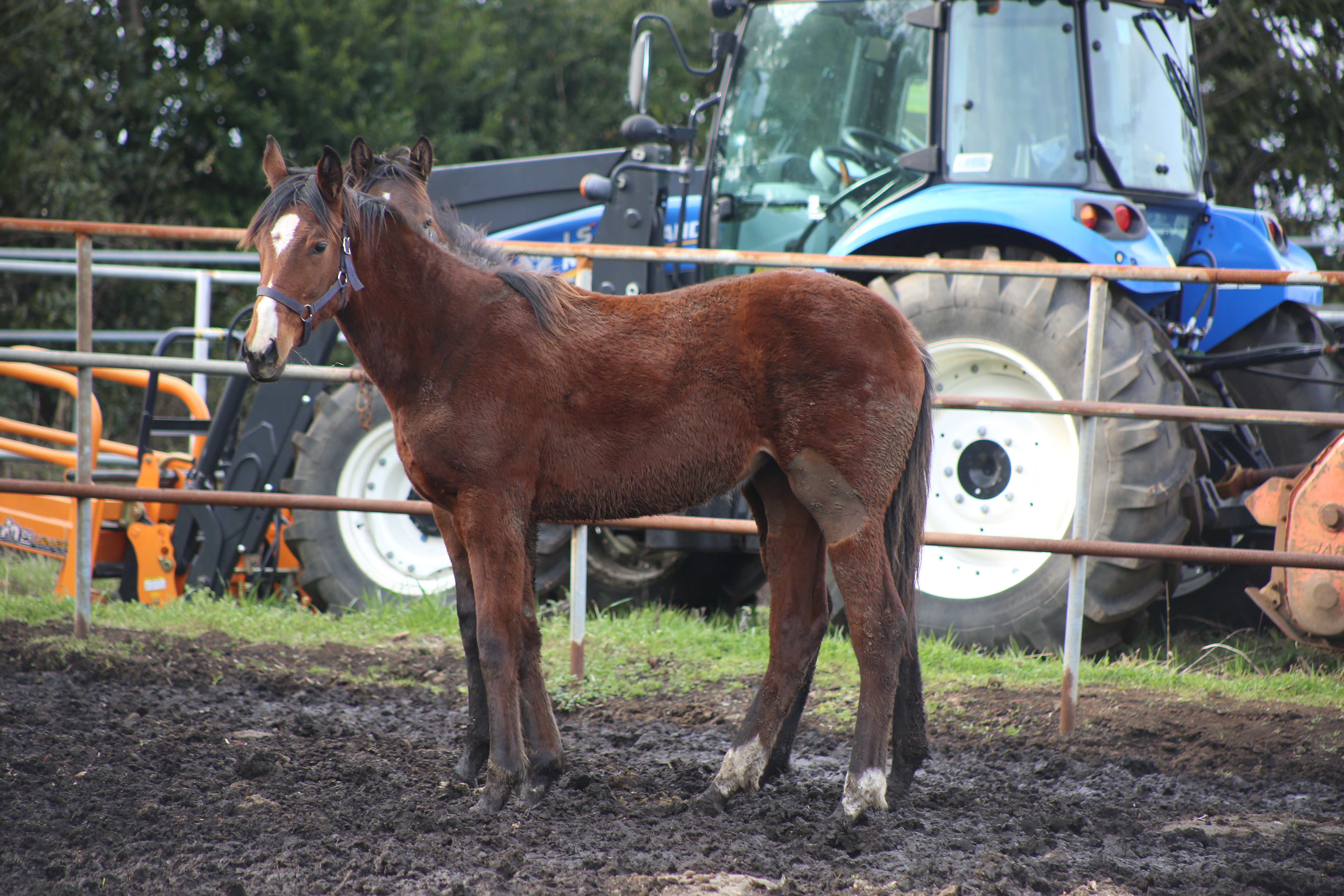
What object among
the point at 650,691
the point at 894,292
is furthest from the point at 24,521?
the point at 894,292

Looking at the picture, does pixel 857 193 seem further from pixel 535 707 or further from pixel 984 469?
pixel 535 707

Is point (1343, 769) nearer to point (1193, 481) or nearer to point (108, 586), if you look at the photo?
point (1193, 481)

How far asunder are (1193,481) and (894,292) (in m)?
1.53

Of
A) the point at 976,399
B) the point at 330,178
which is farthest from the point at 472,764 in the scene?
the point at 976,399

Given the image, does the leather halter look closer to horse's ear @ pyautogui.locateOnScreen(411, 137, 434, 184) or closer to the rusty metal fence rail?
horse's ear @ pyautogui.locateOnScreen(411, 137, 434, 184)

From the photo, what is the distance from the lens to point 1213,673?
4289mm

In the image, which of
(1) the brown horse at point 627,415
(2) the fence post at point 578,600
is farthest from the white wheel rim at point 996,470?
(1) the brown horse at point 627,415

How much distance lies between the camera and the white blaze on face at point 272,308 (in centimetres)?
245

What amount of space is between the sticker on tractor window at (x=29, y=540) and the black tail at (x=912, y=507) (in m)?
4.24

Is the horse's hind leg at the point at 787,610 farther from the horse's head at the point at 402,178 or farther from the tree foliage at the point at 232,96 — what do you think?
the tree foliage at the point at 232,96

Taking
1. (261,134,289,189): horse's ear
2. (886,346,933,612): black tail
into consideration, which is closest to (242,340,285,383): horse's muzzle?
(261,134,289,189): horse's ear

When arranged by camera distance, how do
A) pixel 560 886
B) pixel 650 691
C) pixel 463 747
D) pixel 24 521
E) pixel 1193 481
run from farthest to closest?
1. pixel 24 521
2. pixel 1193 481
3. pixel 650 691
4. pixel 463 747
5. pixel 560 886

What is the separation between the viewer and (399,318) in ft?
9.05

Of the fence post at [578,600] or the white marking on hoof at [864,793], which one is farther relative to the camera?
the fence post at [578,600]
